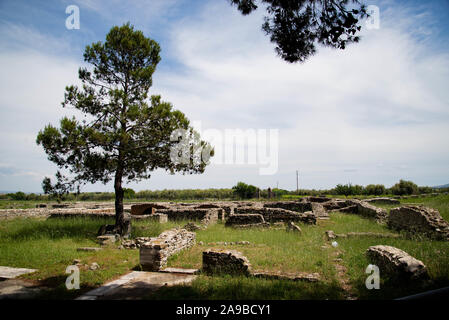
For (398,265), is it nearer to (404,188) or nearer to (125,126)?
(125,126)

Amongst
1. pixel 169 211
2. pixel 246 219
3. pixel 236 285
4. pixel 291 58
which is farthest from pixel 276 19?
pixel 169 211

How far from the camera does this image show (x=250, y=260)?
771cm

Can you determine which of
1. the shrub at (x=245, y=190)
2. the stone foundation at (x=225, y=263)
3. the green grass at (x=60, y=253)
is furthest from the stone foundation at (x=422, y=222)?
the shrub at (x=245, y=190)

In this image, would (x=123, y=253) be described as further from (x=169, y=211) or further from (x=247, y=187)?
(x=247, y=187)

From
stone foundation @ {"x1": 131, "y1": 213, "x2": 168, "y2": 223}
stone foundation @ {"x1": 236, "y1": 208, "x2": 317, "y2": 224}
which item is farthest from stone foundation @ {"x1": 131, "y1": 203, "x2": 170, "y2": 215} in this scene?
stone foundation @ {"x1": 236, "y1": 208, "x2": 317, "y2": 224}

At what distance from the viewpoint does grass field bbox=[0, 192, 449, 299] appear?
535 cm

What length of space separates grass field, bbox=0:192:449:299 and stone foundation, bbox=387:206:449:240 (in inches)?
39.0

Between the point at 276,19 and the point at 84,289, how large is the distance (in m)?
8.78

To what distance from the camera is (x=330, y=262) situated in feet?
24.7

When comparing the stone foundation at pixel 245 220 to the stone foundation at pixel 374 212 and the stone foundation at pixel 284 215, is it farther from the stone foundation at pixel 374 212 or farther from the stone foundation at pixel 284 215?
the stone foundation at pixel 374 212

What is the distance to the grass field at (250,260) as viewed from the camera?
5.35 m

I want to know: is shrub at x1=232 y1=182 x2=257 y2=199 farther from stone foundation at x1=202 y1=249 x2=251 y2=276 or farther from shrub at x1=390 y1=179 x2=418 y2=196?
stone foundation at x1=202 y1=249 x2=251 y2=276

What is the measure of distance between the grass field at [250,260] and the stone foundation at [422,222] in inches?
39.0

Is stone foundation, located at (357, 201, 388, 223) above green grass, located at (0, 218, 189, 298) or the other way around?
above
